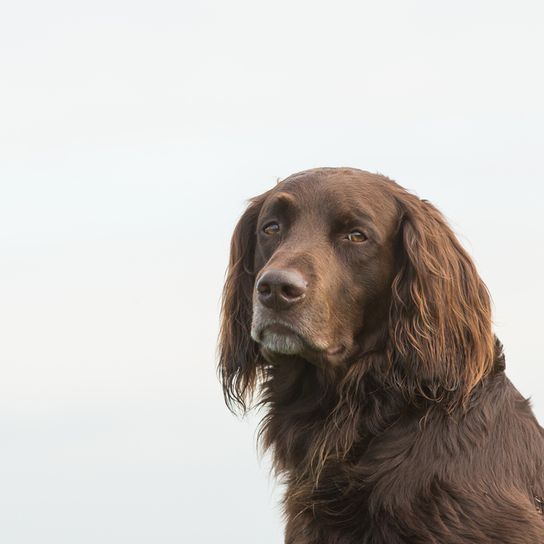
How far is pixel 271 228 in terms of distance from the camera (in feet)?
20.6

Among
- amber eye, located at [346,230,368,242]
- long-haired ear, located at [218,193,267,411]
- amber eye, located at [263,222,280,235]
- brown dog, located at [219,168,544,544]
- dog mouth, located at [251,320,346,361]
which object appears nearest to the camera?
brown dog, located at [219,168,544,544]

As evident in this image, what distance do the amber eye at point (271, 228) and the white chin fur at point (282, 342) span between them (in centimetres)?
82

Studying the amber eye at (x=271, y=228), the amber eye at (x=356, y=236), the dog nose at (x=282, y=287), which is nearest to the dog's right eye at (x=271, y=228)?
the amber eye at (x=271, y=228)

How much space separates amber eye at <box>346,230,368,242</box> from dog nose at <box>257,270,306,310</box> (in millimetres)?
557

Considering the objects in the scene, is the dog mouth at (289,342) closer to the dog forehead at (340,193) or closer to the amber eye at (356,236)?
the amber eye at (356,236)

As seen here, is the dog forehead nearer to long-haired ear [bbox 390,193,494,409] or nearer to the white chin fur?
long-haired ear [bbox 390,193,494,409]

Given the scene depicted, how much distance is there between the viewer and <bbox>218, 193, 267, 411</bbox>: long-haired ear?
258 inches

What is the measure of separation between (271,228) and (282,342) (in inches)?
36.0

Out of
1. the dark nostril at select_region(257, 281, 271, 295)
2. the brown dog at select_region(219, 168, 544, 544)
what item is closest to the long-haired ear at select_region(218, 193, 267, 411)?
the brown dog at select_region(219, 168, 544, 544)

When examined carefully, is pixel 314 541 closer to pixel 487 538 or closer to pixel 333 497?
pixel 333 497

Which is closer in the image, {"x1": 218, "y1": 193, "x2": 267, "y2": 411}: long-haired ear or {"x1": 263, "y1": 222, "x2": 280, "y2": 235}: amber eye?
{"x1": 263, "y1": 222, "x2": 280, "y2": 235}: amber eye

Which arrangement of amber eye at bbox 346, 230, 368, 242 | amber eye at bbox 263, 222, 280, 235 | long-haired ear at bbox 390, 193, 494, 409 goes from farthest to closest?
amber eye at bbox 263, 222, 280, 235 → amber eye at bbox 346, 230, 368, 242 → long-haired ear at bbox 390, 193, 494, 409

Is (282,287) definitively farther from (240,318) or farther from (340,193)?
(240,318)

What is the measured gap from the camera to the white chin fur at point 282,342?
5664 mm
